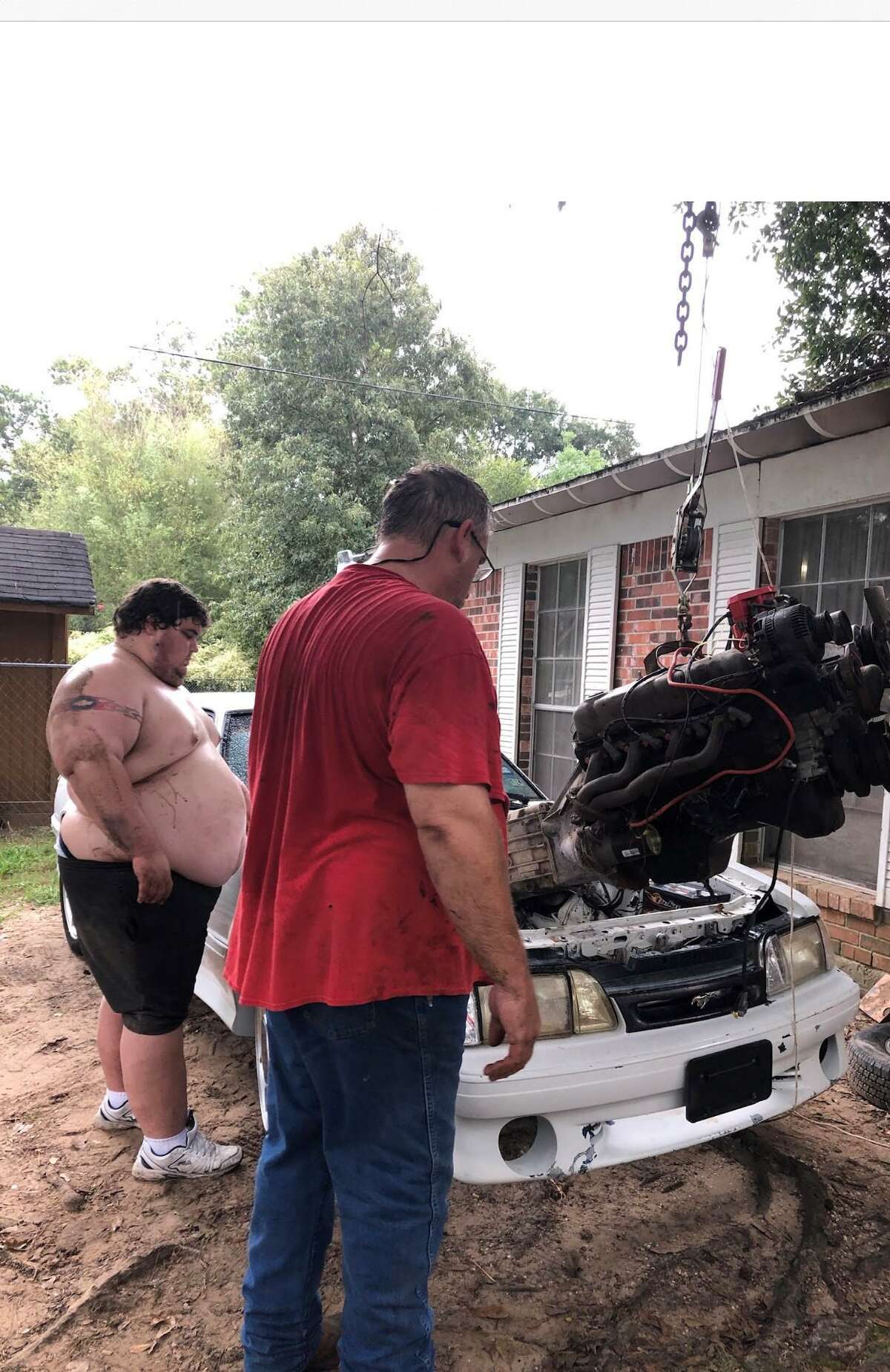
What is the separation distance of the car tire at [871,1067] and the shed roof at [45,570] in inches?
340

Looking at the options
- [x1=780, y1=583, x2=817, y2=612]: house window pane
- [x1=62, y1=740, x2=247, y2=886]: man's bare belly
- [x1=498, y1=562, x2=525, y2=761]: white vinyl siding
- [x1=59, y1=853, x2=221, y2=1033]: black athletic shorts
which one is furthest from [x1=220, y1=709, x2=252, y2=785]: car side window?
[x1=498, y1=562, x2=525, y2=761]: white vinyl siding

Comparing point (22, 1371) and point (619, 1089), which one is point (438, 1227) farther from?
point (22, 1371)

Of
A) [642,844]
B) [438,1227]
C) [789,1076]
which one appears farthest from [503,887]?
[789,1076]

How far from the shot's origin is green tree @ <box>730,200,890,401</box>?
22.3 ft

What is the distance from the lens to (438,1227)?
1.72 metres

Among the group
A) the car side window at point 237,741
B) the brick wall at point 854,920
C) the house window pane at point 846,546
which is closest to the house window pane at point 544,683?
the house window pane at point 846,546

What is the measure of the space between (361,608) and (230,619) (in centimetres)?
1905

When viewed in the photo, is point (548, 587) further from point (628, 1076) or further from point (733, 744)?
point (628, 1076)

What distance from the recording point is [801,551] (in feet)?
16.8

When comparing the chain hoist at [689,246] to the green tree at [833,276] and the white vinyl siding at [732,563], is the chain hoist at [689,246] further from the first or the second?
the green tree at [833,276]

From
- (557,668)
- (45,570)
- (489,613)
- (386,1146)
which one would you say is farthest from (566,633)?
(45,570)

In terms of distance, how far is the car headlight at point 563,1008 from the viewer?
2.39m

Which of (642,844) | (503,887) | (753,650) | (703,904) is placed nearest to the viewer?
(503,887)

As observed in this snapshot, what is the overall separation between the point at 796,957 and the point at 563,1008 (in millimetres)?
939
